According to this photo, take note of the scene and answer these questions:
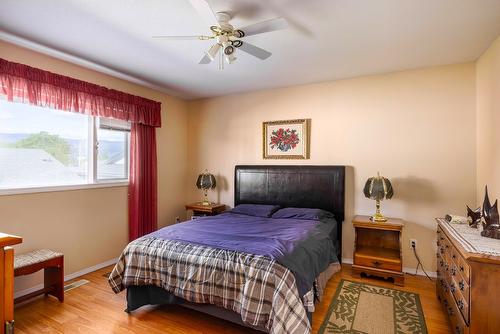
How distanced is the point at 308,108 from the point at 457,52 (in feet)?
5.73

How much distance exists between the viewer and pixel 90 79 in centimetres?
320

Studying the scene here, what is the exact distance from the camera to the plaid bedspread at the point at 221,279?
1810 mm

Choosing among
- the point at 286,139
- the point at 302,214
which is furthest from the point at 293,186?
the point at 286,139

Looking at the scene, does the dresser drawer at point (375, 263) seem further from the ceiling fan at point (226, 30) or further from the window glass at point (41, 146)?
the window glass at point (41, 146)

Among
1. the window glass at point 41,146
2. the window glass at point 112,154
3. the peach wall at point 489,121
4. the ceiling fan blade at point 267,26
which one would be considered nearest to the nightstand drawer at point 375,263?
the peach wall at point 489,121

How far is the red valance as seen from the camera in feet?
8.13

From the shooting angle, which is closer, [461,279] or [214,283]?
[461,279]

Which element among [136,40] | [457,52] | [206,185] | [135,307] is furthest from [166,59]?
[457,52]

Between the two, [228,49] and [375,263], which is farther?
[375,263]

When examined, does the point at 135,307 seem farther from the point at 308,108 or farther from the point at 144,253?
the point at 308,108

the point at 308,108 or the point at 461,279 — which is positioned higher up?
the point at 308,108

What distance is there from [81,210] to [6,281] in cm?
250

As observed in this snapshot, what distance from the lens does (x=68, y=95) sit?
290 cm

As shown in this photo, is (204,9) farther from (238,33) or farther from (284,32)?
(284,32)
